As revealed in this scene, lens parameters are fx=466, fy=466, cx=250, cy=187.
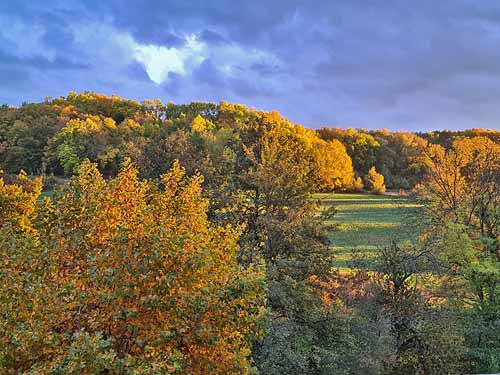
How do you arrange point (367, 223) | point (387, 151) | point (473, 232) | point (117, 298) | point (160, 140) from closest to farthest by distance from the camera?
point (117, 298) → point (473, 232) → point (160, 140) → point (367, 223) → point (387, 151)

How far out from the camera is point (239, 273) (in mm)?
7742

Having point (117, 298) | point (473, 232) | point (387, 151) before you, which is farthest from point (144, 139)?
point (387, 151)

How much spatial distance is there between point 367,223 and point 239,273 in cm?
4676

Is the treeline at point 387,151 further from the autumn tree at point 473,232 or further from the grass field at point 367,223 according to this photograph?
the autumn tree at point 473,232

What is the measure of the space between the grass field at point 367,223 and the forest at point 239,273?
1.48 metres

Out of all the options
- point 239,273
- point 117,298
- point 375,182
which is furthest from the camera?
point 375,182

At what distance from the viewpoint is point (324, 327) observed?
45.9 ft

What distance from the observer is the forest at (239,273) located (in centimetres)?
618

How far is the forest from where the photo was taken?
6.18 meters

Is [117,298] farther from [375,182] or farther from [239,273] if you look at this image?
[375,182]

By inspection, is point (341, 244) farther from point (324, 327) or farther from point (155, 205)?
point (155, 205)

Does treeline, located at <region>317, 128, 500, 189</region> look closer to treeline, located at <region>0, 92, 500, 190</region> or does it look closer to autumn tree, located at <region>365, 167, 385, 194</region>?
treeline, located at <region>0, 92, 500, 190</region>

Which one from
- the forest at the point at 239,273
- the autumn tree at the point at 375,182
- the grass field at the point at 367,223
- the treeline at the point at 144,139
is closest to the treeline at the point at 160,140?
the treeline at the point at 144,139

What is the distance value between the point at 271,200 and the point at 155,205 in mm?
8799
